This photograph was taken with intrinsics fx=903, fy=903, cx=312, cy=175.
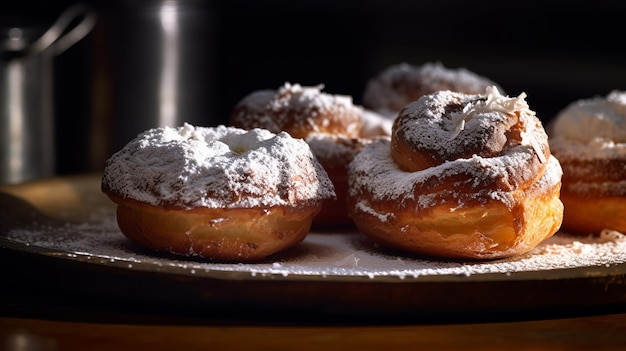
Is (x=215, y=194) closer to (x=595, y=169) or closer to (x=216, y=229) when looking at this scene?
(x=216, y=229)

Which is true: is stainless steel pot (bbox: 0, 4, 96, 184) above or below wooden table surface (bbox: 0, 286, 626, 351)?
above

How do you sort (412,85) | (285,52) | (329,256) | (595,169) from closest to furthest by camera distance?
(329,256)
(595,169)
(412,85)
(285,52)

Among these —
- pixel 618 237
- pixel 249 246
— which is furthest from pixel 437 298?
pixel 618 237

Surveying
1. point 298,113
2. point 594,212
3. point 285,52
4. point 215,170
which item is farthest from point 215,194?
point 285,52

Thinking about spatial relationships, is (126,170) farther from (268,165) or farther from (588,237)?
(588,237)

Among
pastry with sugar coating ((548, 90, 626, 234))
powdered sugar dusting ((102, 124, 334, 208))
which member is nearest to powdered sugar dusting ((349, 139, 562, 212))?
powdered sugar dusting ((102, 124, 334, 208))

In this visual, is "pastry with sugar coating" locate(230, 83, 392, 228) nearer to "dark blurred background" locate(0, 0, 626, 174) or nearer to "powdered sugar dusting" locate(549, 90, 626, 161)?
"powdered sugar dusting" locate(549, 90, 626, 161)

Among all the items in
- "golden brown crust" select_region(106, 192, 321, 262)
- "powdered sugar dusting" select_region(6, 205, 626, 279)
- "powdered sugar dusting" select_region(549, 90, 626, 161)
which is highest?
"powdered sugar dusting" select_region(549, 90, 626, 161)
